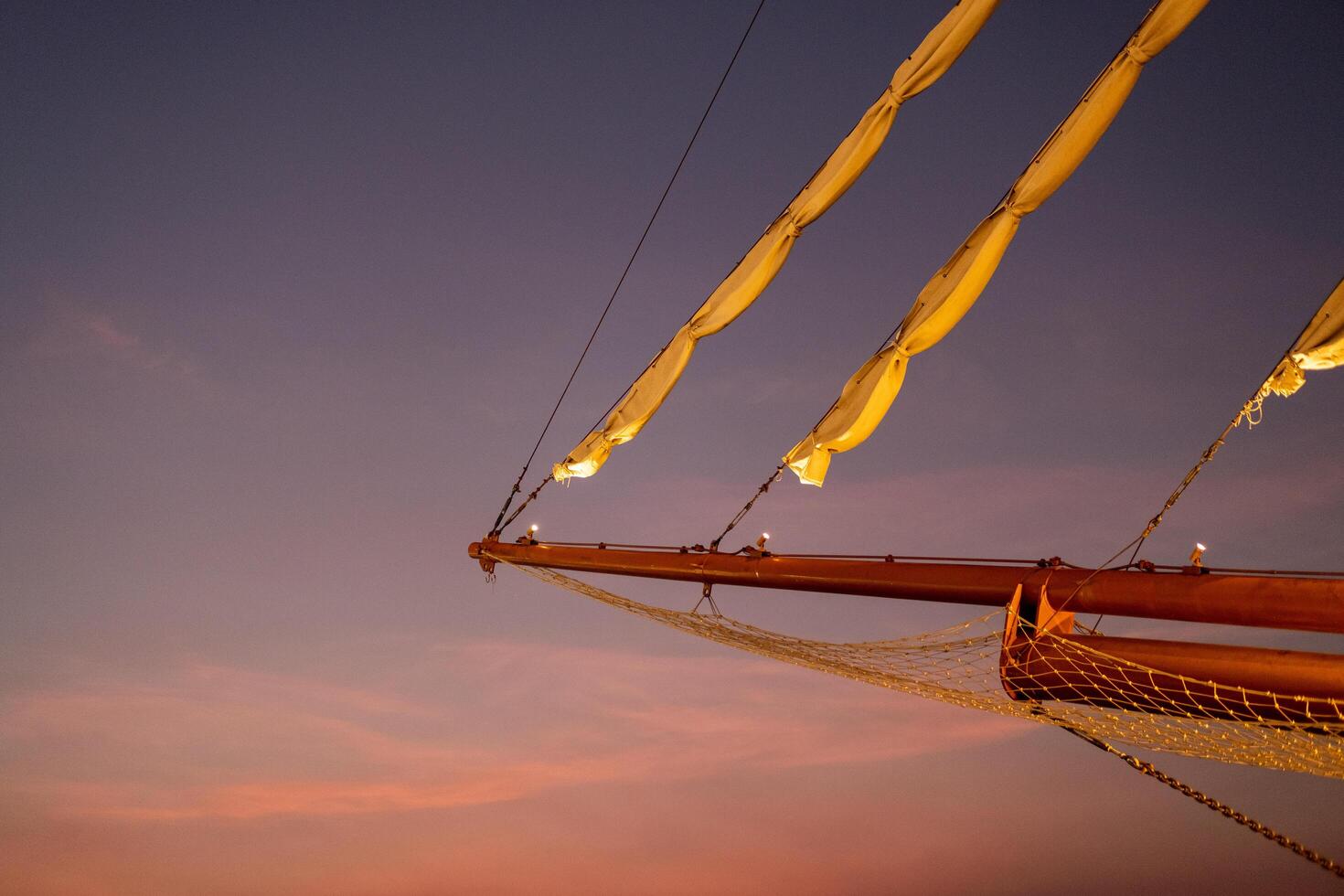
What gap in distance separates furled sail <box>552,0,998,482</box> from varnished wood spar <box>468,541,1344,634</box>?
1.40 meters

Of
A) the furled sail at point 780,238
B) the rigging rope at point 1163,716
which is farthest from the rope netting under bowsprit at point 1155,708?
the furled sail at point 780,238

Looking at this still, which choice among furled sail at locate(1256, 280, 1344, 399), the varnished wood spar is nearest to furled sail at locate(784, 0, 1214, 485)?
the varnished wood spar

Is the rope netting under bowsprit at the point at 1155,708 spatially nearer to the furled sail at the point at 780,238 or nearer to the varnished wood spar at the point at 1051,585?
the varnished wood spar at the point at 1051,585

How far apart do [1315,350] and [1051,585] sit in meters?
1.42

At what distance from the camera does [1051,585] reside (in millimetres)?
4109

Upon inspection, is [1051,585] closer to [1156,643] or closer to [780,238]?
[1156,643]

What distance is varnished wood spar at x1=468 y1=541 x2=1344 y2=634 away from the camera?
3.41 metres

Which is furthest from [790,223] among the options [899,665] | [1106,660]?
[1106,660]

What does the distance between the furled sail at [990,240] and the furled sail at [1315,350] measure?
5.63 feet

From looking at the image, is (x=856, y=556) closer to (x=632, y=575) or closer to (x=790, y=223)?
(x=632, y=575)

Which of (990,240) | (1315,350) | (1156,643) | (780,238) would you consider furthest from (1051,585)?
(780,238)

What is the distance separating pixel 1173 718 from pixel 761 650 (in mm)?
2335

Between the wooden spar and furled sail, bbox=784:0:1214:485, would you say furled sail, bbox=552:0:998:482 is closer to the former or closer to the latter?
furled sail, bbox=784:0:1214:485

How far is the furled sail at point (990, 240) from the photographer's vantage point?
539cm
